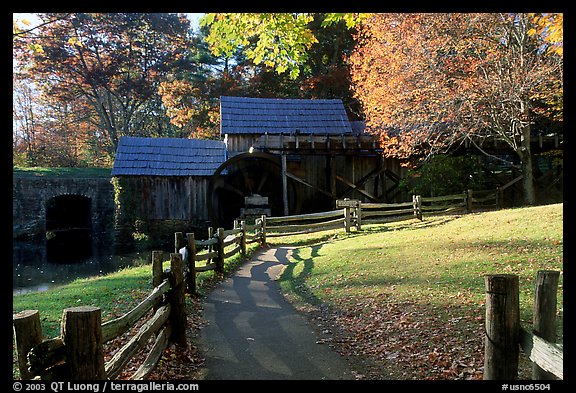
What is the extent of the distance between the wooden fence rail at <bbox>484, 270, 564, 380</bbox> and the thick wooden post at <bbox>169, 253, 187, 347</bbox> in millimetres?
3669

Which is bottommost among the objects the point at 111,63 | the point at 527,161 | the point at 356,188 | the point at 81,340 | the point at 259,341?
the point at 259,341

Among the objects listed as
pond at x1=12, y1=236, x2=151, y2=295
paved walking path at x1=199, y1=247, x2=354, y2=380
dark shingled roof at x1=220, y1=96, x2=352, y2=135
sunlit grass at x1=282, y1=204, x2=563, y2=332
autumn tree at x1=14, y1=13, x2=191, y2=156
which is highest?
autumn tree at x1=14, y1=13, x2=191, y2=156

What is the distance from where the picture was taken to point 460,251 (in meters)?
9.81

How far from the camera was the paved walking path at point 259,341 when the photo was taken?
14.9 ft

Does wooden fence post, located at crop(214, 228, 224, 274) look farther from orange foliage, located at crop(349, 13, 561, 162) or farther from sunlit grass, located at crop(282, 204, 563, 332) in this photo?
orange foliage, located at crop(349, 13, 561, 162)

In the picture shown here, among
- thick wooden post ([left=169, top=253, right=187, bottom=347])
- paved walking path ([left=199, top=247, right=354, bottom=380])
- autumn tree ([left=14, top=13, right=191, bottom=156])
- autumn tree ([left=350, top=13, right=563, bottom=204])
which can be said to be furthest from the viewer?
autumn tree ([left=14, top=13, right=191, bottom=156])

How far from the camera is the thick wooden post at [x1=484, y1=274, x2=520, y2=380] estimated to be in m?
3.13

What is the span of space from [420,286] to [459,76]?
11.6 metres

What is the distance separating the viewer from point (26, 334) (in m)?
2.63

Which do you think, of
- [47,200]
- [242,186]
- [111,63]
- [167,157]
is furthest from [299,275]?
[111,63]

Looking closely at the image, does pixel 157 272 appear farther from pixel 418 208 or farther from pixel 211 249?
pixel 418 208

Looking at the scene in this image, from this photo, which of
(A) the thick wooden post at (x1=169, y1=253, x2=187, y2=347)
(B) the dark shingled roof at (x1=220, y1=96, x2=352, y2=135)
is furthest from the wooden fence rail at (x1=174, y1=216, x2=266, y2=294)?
(B) the dark shingled roof at (x1=220, y1=96, x2=352, y2=135)

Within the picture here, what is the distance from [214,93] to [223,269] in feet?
84.0
